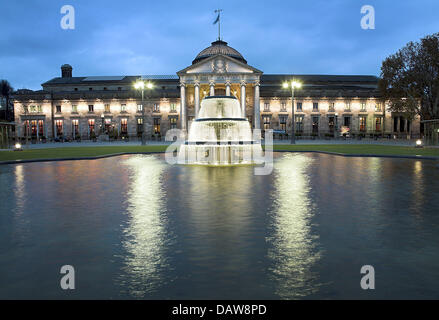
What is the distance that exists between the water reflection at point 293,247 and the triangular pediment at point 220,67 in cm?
5612

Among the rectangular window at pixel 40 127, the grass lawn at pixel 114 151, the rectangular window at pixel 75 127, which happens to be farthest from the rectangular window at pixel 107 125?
the grass lawn at pixel 114 151

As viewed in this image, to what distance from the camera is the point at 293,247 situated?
5145mm

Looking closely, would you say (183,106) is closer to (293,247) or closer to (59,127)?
(59,127)

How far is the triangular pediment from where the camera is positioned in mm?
62719

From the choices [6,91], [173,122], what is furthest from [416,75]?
[6,91]

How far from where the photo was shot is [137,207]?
7938 millimetres

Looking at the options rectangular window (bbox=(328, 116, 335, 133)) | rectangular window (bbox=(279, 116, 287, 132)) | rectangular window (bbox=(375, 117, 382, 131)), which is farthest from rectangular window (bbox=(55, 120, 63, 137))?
rectangular window (bbox=(375, 117, 382, 131))

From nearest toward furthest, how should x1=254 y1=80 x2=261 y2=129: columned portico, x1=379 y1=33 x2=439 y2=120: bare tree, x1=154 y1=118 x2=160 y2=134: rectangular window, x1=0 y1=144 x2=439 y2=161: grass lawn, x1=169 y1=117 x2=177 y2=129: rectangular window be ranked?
1. x1=0 y1=144 x2=439 y2=161: grass lawn
2. x1=379 y1=33 x2=439 y2=120: bare tree
3. x1=254 y1=80 x2=261 y2=129: columned portico
4. x1=169 y1=117 x2=177 y2=129: rectangular window
5. x1=154 y1=118 x2=160 y2=134: rectangular window

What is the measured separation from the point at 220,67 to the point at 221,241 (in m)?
60.3

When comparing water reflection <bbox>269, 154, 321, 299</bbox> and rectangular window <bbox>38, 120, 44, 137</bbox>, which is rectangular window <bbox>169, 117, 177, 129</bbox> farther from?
water reflection <bbox>269, 154, 321, 299</bbox>

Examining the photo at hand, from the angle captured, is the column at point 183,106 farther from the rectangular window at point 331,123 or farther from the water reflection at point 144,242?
the water reflection at point 144,242

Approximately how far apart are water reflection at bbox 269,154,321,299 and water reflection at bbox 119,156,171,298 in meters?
1.45

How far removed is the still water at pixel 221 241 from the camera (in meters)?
3.87

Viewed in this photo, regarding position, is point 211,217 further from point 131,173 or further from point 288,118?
point 288,118
